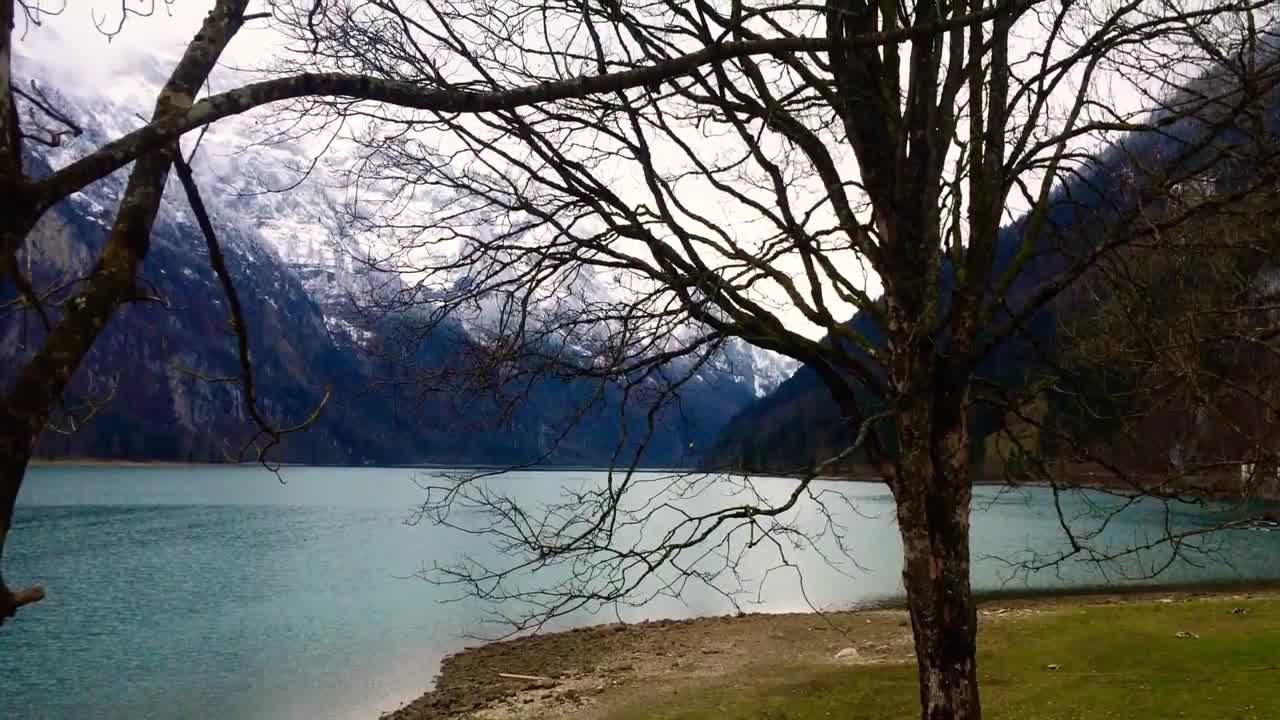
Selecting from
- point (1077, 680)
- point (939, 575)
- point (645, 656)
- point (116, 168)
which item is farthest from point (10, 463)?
point (645, 656)

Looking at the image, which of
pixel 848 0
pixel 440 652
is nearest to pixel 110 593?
pixel 440 652

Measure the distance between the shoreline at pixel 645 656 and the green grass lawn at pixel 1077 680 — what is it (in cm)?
128

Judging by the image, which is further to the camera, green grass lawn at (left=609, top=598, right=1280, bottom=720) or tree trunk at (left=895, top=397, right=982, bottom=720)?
green grass lawn at (left=609, top=598, right=1280, bottom=720)

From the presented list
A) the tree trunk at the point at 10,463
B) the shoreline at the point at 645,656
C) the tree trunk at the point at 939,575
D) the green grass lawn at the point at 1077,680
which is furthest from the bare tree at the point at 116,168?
the shoreline at the point at 645,656

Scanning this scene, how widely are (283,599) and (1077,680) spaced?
3015 centimetres

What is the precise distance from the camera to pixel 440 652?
2605 cm

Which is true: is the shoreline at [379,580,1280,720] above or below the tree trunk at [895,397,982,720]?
below

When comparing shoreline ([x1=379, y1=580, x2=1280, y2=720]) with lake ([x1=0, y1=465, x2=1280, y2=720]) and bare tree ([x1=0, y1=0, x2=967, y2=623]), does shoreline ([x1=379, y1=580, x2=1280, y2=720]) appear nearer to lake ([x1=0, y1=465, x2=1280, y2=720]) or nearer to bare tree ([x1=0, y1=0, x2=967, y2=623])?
lake ([x1=0, y1=465, x2=1280, y2=720])

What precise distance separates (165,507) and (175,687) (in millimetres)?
71351

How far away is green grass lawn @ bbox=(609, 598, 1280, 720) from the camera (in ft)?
38.3

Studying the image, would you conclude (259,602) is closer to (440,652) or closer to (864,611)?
(440,652)

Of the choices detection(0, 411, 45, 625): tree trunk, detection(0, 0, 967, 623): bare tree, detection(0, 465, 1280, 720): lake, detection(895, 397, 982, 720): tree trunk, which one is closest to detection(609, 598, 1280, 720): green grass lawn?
detection(0, 465, 1280, 720): lake

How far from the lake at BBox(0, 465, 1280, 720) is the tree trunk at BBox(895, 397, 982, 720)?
109 cm

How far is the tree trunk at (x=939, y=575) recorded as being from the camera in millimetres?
5918
